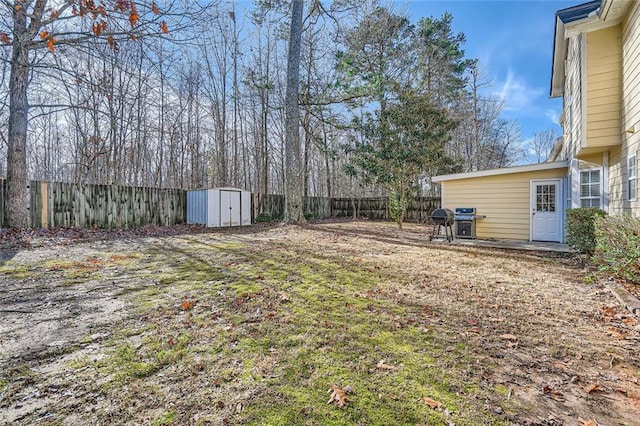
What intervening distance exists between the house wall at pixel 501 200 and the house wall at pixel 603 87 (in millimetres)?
2851

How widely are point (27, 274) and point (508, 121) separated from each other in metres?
26.2

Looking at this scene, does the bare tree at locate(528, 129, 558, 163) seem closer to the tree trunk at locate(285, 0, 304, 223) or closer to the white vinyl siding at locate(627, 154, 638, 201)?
the tree trunk at locate(285, 0, 304, 223)

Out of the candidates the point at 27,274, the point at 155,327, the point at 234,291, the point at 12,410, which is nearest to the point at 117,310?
the point at 155,327

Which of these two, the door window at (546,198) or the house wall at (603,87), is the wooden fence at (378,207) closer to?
the door window at (546,198)

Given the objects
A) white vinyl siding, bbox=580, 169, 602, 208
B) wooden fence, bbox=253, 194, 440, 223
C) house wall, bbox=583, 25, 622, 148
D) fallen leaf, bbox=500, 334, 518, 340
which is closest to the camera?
fallen leaf, bbox=500, 334, 518, 340

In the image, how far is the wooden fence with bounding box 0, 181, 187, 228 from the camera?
8273mm

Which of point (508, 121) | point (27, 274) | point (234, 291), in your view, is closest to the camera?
point (234, 291)

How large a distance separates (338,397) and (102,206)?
10.6m

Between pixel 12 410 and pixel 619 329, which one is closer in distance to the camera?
pixel 12 410

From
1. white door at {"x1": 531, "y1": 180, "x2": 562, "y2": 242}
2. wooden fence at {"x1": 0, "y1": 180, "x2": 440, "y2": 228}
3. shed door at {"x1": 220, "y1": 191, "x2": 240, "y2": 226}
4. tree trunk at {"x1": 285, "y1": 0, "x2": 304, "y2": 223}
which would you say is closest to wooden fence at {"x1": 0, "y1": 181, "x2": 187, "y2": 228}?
wooden fence at {"x1": 0, "y1": 180, "x2": 440, "y2": 228}

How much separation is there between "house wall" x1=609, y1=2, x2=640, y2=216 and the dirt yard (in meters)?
2.29

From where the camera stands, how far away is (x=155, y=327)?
2.41m

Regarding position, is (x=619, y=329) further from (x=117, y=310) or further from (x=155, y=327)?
(x=117, y=310)

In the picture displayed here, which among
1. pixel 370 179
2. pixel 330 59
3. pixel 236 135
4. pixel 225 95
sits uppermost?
pixel 330 59
